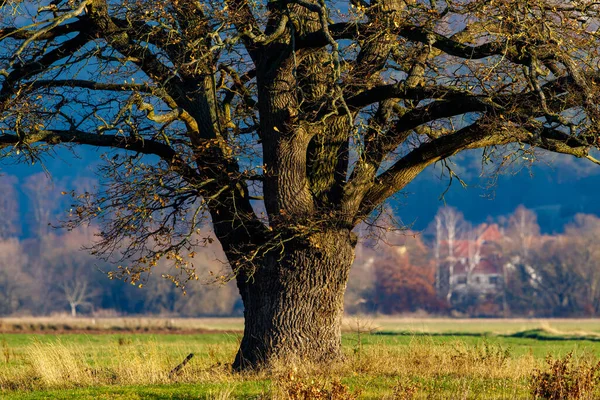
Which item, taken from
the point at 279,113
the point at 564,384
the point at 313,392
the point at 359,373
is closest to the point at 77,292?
the point at 279,113

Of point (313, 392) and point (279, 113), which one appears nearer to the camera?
A: point (313, 392)

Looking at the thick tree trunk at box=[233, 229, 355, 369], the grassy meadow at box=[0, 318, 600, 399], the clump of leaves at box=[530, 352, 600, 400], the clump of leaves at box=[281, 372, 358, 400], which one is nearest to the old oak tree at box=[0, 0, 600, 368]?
the thick tree trunk at box=[233, 229, 355, 369]

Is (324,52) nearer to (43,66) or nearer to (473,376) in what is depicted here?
(43,66)

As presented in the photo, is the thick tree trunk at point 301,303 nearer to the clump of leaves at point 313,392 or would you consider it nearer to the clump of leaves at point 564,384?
the clump of leaves at point 313,392

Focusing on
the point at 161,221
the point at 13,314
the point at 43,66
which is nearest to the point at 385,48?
the point at 161,221

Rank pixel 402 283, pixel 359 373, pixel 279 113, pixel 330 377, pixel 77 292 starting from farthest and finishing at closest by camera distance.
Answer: pixel 77 292 < pixel 402 283 < pixel 279 113 < pixel 359 373 < pixel 330 377

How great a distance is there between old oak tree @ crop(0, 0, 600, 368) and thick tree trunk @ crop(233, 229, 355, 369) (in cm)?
3

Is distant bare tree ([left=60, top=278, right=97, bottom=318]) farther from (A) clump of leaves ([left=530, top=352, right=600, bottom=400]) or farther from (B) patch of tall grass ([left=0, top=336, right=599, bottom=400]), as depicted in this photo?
(A) clump of leaves ([left=530, top=352, right=600, bottom=400])

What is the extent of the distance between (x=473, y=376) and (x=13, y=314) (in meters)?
122

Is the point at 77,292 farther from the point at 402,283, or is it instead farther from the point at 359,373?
the point at 359,373

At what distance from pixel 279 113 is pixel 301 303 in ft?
11.5

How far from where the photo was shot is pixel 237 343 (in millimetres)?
20141

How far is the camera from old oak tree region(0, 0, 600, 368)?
15.8 metres

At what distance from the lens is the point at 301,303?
17094mm
